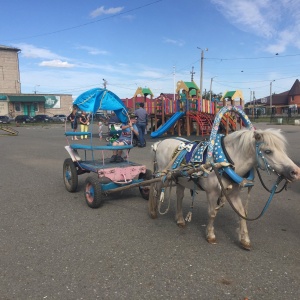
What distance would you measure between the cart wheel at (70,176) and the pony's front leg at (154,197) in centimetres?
221

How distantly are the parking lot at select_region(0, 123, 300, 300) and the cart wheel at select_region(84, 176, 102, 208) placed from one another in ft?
0.46

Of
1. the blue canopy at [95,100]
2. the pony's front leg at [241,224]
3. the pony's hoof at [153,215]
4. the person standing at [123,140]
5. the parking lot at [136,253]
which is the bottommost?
the parking lot at [136,253]

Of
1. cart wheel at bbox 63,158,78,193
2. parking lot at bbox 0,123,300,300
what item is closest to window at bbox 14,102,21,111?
cart wheel at bbox 63,158,78,193

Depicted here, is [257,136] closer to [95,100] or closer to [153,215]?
[153,215]

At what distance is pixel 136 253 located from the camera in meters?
4.11

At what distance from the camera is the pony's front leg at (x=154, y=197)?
17.3 ft

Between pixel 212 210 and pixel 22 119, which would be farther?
pixel 22 119

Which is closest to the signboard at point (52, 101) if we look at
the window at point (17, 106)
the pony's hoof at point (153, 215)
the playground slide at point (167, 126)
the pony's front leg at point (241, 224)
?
the window at point (17, 106)

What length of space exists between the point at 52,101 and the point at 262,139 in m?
65.1

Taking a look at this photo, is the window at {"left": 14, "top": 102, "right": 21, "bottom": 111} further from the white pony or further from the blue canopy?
the white pony

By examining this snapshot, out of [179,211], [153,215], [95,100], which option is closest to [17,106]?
[95,100]

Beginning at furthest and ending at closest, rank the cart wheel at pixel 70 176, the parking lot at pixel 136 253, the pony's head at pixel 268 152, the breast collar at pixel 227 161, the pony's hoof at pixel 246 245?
the cart wheel at pixel 70 176
the pony's hoof at pixel 246 245
the breast collar at pixel 227 161
the pony's head at pixel 268 152
the parking lot at pixel 136 253

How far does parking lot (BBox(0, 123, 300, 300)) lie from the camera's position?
3307 millimetres

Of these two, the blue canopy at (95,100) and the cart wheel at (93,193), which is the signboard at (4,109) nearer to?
the blue canopy at (95,100)
